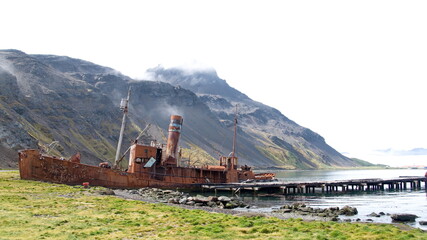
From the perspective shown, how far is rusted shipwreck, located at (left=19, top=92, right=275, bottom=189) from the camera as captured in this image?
47.1 metres

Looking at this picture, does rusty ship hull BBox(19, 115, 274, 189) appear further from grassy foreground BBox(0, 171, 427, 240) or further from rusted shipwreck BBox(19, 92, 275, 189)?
grassy foreground BBox(0, 171, 427, 240)

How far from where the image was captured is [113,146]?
162 m

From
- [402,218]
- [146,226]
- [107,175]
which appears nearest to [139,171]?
[107,175]

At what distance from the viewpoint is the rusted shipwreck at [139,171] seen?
154 ft

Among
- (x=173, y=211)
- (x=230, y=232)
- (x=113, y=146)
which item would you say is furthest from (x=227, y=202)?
(x=113, y=146)

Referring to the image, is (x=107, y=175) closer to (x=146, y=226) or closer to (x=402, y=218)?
(x=146, y=226)

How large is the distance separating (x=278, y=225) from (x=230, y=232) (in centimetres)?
392

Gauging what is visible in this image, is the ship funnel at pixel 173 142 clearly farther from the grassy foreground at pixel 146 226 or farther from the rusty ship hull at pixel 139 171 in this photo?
the grassy foreground at pixel 146 226

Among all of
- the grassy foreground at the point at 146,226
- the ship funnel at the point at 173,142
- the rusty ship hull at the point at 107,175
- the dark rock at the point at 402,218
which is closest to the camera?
the grassy foreground at the point at 146,226

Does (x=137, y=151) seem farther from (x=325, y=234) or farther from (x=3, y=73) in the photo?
(x=3, y=73)

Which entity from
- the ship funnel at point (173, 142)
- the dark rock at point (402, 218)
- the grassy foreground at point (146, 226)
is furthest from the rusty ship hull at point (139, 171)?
the dark rock at point (402, 218)

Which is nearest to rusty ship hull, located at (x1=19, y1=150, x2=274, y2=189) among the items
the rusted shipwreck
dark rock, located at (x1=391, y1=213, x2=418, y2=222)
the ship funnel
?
the rusted shipwreck

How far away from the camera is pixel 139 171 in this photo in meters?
54.9

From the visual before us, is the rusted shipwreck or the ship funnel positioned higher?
the ship funnel
